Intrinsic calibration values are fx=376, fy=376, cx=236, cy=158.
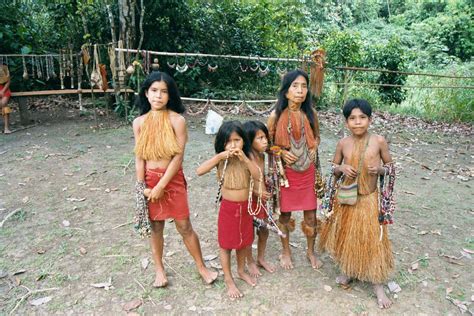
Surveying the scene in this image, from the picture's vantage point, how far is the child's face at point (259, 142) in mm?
2789

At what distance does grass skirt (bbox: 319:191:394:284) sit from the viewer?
109 inches

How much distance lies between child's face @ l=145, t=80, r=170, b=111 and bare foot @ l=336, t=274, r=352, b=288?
1939mm

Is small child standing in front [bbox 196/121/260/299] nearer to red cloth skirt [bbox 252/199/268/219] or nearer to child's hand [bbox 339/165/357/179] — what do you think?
red cloth skirt [bbox 252/199/268/219]

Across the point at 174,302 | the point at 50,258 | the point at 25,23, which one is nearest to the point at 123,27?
the point at 25,23

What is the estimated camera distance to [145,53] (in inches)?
301

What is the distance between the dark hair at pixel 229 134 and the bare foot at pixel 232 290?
1005mm

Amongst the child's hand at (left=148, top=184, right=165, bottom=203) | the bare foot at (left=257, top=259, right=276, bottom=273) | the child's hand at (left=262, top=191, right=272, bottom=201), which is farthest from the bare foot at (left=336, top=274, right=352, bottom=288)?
the child's hand at (left=148, top=184, right=165, bottom=203)

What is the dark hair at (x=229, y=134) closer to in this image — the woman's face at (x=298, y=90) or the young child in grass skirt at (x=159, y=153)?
the young child in grass skirt at (x=159, y=153)

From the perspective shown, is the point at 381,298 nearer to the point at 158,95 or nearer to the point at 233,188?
the point at 233,188

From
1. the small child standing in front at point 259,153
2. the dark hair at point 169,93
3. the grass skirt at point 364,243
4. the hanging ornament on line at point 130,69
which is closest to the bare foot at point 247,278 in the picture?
the small child standing in front at point 259,153

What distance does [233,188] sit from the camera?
2.73 m

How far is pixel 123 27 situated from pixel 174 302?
719 cm

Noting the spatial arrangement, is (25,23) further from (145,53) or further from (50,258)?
(50,258)

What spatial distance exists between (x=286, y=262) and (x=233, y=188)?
0.96 metres
